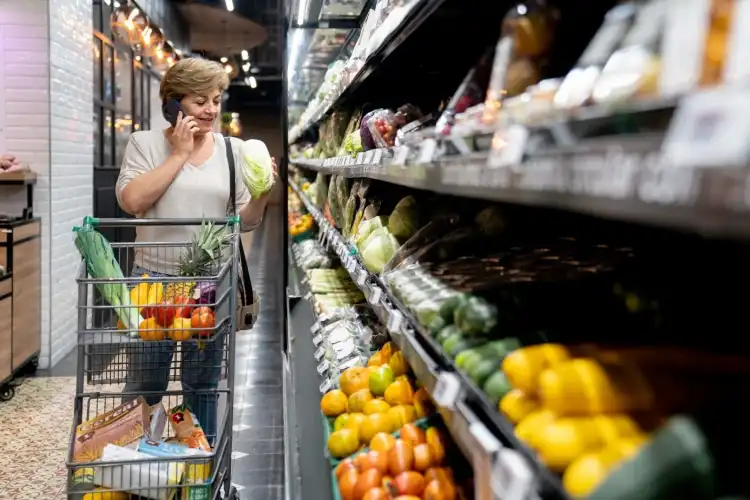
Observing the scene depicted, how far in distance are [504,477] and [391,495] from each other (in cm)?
86

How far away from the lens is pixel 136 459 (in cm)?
218

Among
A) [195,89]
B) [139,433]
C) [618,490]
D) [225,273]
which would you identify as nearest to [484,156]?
[618,490]

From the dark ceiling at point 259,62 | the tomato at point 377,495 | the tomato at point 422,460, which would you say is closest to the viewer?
the tomato at point 377,495

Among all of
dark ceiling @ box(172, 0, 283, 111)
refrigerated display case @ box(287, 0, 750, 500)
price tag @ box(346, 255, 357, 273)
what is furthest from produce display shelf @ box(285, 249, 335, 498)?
dark ceiling @ box(172, 0, 283, 111)

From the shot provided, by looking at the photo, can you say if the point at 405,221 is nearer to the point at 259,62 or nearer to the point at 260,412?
the point at 260,412

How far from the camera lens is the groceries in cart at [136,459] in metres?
2.19

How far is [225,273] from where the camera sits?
2.40 meters

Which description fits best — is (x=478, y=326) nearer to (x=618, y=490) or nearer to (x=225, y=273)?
(x=618, y=490)

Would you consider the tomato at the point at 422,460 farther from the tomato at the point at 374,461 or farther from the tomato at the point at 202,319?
the tomato at the point at 202,319

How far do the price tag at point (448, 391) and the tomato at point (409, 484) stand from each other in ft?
1.54

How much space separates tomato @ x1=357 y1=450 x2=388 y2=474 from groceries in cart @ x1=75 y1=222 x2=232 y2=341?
0.59 m

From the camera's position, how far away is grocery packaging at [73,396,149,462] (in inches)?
88.4

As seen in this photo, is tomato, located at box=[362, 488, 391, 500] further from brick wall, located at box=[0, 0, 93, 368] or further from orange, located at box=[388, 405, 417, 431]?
brick wall, located at box=[0, 0, 93, 368]

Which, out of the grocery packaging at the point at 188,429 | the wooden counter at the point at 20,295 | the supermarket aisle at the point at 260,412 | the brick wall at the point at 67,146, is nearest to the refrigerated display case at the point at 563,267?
the grocery packaging at the point at 188,429
